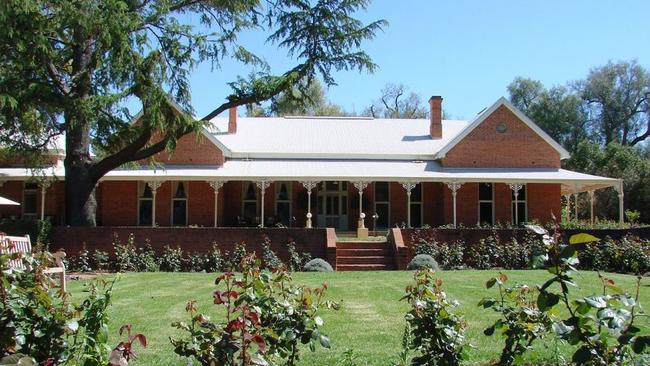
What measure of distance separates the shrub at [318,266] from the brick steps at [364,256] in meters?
1.19

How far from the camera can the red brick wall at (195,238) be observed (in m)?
20.3

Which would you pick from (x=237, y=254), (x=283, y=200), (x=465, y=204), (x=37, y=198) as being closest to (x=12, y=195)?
(x=37, y=198)

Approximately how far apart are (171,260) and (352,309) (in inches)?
428

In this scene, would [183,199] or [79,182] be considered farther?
[183,199]

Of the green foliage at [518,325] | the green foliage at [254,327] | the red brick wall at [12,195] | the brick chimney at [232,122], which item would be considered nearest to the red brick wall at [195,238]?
the red brick wall at [12,195]

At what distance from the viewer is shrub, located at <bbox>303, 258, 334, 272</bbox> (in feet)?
62.0

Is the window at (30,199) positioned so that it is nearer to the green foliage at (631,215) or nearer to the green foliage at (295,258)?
the green foliage at (295,258)

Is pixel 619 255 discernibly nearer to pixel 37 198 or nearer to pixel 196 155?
pixel 196 155

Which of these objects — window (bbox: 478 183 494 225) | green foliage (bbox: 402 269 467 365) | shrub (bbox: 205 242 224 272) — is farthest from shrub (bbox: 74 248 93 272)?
window (bbox: 478 183 494 225)

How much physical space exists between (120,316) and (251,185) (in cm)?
2195

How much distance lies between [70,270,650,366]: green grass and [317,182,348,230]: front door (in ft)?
46.5

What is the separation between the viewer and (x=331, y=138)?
3512cm

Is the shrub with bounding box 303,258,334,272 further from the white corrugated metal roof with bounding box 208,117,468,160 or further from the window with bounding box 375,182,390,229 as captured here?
the white corrugated metal roof with bounding box 208,117,468,160

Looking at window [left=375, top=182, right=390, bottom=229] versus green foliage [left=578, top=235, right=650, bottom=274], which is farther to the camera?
window [left=375, top=182, right=390, bottom=229]
